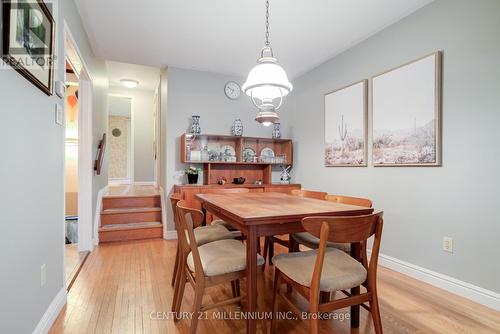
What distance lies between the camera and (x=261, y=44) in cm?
320

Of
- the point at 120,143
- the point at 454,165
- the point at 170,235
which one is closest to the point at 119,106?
the point at 120,143

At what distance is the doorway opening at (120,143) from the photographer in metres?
6.87

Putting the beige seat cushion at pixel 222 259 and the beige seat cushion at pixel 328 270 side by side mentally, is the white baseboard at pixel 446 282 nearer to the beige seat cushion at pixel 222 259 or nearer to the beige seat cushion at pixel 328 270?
the beige seat cushion at pixel 328 270

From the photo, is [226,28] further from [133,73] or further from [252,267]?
[133,73]

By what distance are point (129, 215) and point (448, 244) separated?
398 cm

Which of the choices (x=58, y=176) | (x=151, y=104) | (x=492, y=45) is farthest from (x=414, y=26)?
(x=151, y=104)

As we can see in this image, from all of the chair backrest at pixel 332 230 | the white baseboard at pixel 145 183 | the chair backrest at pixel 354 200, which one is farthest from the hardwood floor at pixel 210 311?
the white baseboard at pixel 145 183

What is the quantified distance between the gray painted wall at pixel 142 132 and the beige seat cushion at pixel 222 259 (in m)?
5.56

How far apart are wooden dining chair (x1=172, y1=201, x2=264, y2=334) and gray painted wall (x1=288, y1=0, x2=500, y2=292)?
1.83 m

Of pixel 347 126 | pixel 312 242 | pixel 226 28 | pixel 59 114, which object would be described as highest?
pixel 226 28

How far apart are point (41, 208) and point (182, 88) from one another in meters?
2.80

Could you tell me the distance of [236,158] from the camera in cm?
414

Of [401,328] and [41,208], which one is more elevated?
[41,208]

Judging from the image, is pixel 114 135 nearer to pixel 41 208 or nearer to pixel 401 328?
pixel 41 208
